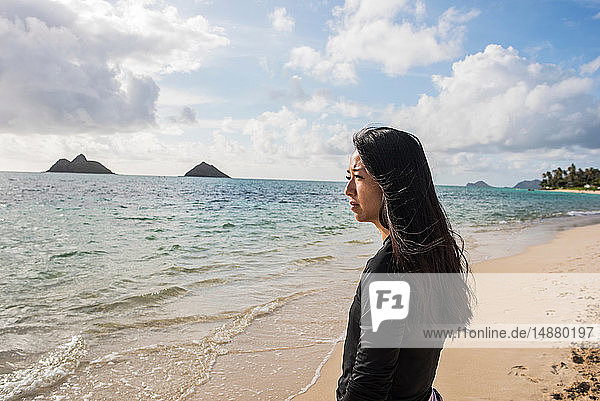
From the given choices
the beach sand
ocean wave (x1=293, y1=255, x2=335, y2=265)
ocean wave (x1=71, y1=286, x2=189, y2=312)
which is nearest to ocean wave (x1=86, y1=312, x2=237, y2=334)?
ocean wave (x1=71, y1=286, x2=189, y2=312)

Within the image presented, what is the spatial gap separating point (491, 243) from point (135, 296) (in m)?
14.3

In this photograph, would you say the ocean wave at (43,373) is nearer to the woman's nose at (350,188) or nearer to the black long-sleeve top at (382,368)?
the black long-sleeve top at (382,368)

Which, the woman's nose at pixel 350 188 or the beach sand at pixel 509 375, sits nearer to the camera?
the woman's nose at pixel 350 188

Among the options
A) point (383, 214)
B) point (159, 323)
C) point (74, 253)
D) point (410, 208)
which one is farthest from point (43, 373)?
point (74, 253)

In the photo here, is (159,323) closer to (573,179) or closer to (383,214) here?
(383,214)

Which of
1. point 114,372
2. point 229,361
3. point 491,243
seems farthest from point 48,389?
point 491,243

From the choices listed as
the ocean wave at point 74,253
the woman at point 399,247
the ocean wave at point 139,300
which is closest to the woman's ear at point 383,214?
the woman at point 399,247

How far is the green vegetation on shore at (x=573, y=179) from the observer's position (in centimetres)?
13725

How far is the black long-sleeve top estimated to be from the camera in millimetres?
1604

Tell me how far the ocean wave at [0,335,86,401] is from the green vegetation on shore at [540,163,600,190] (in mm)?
151392

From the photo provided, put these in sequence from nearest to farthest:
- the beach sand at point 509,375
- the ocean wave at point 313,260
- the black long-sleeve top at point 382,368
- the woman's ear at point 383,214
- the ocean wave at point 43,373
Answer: the black long-sleeve top at point 382,368 → the woman's ear at point 383,214 → the beach sand at point 509,375 → the ocean wave at point 43,373 → the ocean wave at point 313,260

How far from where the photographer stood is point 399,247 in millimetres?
1647

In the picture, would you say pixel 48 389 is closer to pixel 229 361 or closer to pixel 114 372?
pixel 114 372

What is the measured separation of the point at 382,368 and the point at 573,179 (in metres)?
168
